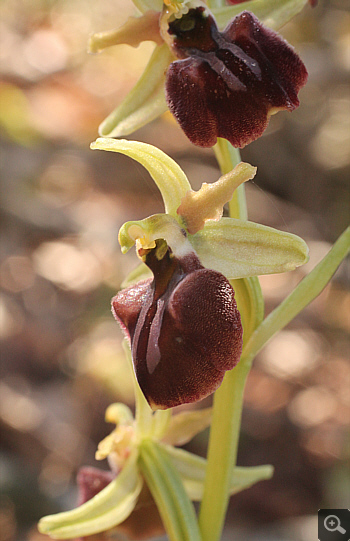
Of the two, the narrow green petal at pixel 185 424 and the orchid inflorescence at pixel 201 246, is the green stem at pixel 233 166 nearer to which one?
the orchid inflorescence at pixel 201 246

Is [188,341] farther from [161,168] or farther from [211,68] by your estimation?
[211,68]

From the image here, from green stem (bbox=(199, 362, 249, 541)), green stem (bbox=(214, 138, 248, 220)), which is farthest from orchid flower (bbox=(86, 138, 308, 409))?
green stem (bbox=(199, 362, 249, 541))

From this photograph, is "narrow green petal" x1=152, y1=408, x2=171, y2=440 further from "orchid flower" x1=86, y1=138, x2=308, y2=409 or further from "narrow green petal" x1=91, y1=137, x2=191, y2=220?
"narrow green petal" x1=91, y1=137, x2=191, y2=220

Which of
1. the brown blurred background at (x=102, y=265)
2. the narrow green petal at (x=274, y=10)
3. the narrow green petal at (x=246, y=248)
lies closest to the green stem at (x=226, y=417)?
the narrow green petal at (x=246, y=248)

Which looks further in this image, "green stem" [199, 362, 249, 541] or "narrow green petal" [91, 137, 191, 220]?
"green stem" [199, 362, 249, 541]

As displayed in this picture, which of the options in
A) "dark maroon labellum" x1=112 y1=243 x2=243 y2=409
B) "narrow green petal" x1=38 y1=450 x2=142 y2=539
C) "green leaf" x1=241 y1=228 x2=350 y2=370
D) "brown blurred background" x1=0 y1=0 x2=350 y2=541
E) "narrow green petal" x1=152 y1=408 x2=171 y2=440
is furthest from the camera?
"brown blurred background" x1=0 y1=0 x2=350 y2=541

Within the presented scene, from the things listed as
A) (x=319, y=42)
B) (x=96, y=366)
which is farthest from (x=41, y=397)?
(x=319, y=42)
